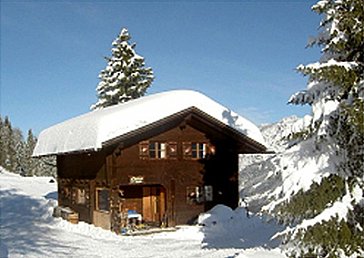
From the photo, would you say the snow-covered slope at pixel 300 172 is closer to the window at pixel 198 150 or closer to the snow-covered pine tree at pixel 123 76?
the window at pixel 198 150

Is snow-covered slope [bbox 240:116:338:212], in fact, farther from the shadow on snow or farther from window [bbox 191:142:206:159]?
window [bbox 191:142:206:159]

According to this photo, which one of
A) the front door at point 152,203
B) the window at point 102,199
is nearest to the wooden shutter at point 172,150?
the front door at point 152,203

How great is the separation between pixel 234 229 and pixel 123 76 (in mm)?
25735

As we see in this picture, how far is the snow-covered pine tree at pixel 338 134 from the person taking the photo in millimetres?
8991

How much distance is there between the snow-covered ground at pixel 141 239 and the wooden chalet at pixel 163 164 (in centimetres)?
114

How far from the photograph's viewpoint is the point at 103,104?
151 feet

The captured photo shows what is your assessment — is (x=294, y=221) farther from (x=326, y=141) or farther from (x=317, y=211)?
(x=326, y=141)

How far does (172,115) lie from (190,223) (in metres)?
6.05

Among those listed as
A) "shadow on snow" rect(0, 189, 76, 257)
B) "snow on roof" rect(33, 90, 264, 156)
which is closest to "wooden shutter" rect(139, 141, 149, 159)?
"snow on roof" rect(33, 90, 264, 156)

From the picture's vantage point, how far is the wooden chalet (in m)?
22.9

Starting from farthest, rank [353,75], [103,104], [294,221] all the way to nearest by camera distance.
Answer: [103,104] < [294,221] < [353,75]

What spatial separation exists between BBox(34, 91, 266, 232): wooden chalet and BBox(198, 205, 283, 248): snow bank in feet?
3.30

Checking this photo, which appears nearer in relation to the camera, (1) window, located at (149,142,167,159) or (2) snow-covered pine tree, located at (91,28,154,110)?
(1) window, located at (149,142,167,159)

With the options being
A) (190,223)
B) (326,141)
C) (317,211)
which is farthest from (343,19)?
(190,223)
